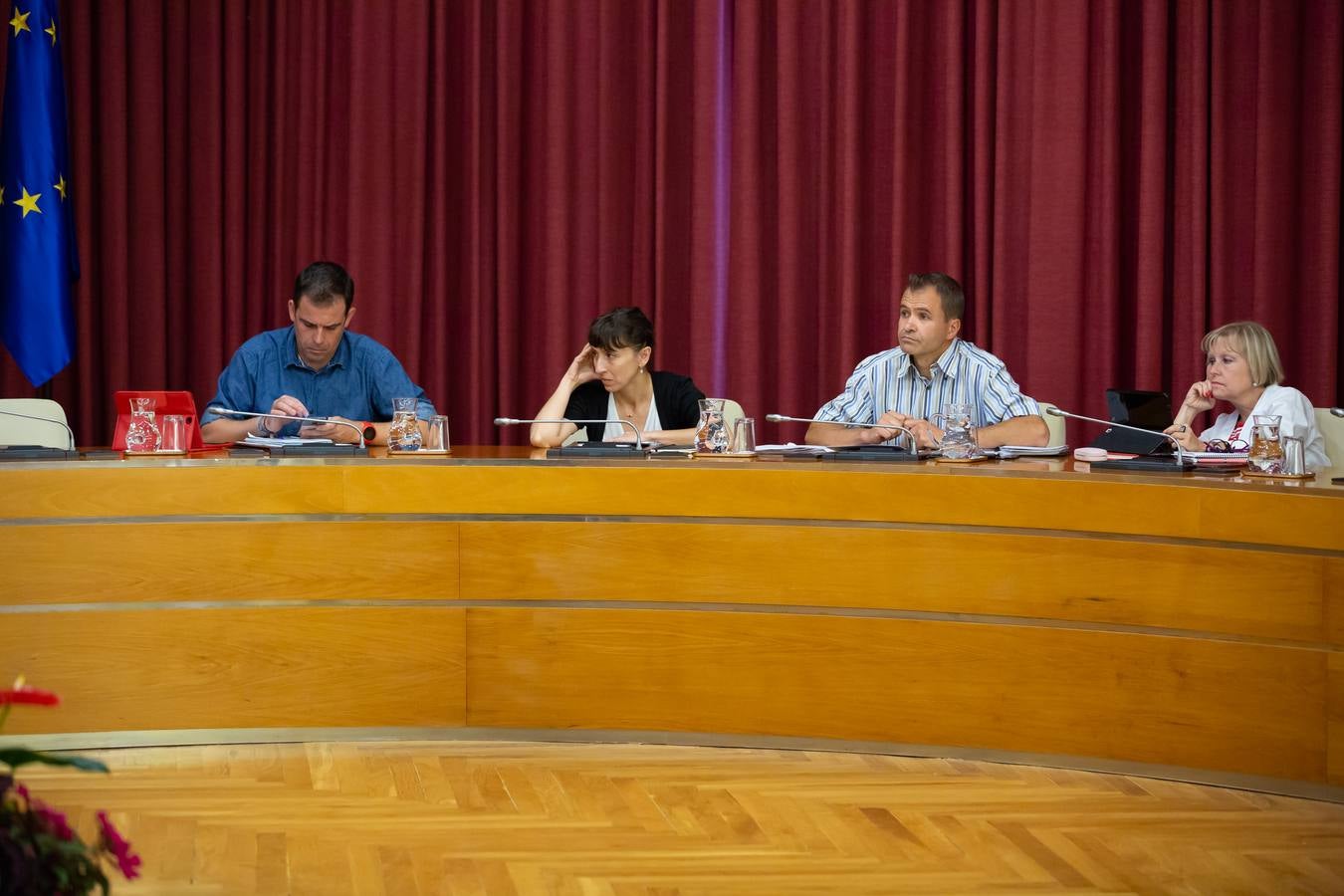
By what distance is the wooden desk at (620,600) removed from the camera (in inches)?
131

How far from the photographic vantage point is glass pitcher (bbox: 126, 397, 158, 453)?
11.9 ft

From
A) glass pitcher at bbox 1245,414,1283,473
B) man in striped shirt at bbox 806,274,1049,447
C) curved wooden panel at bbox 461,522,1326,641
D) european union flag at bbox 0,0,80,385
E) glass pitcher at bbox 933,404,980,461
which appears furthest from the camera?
european union flag at bbox 0,0,80,385

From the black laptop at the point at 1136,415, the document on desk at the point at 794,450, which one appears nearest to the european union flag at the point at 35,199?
the document on desk at the point at 794,450

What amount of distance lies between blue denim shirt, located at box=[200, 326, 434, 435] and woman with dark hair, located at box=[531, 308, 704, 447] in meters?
0.47

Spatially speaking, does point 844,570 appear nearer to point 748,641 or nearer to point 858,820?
point 748,641

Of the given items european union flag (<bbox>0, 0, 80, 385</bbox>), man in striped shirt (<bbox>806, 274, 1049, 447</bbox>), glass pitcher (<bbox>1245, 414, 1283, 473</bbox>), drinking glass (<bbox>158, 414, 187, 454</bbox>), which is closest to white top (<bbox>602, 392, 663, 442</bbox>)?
man in striped shirt (<bbox>806, 274, 1049, 447</bbox>)

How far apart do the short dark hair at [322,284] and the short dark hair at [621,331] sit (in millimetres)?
749

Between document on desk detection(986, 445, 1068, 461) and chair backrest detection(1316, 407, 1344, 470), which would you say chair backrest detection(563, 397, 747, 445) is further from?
chair backrest detection(1316, 407, 1344, 470)

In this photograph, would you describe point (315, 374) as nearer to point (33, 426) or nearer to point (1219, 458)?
point (33, 426)

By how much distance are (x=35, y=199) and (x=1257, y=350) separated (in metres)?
4.08

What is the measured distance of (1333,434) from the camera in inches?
162

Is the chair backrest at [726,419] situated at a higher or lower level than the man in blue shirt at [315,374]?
lower

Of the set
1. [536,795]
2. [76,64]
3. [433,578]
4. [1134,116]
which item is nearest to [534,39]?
[76,64]

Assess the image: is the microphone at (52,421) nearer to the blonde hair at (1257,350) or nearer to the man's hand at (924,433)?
the man's hand at (924,433)
